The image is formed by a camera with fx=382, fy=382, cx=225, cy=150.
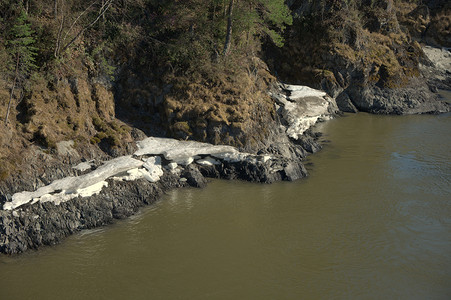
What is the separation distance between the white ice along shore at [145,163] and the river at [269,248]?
1506 mm

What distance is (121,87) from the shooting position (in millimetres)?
23344

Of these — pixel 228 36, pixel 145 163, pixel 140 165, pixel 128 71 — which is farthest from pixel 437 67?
pixel 140 165

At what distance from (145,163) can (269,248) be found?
765 cm

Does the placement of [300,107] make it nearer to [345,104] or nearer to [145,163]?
[345,104]

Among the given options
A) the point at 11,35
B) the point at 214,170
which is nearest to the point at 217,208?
the point at 214,170

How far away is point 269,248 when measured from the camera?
1425 cm

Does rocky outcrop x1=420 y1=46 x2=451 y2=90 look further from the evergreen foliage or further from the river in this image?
the evergreen foliage

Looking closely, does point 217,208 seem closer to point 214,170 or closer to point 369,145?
point 214,170

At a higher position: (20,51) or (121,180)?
(20,51)

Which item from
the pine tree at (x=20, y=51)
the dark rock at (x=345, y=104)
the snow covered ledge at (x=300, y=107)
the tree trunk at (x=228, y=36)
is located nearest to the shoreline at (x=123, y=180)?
the snow covered ledge at (x=300, y=107)

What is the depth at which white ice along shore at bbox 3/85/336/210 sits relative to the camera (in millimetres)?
15133

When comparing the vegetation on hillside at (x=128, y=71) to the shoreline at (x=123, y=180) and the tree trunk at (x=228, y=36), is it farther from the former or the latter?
the shoreline at (x=123, y=180)

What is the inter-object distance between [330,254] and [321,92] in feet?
68.9

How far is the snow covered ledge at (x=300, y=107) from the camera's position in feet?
89.5
